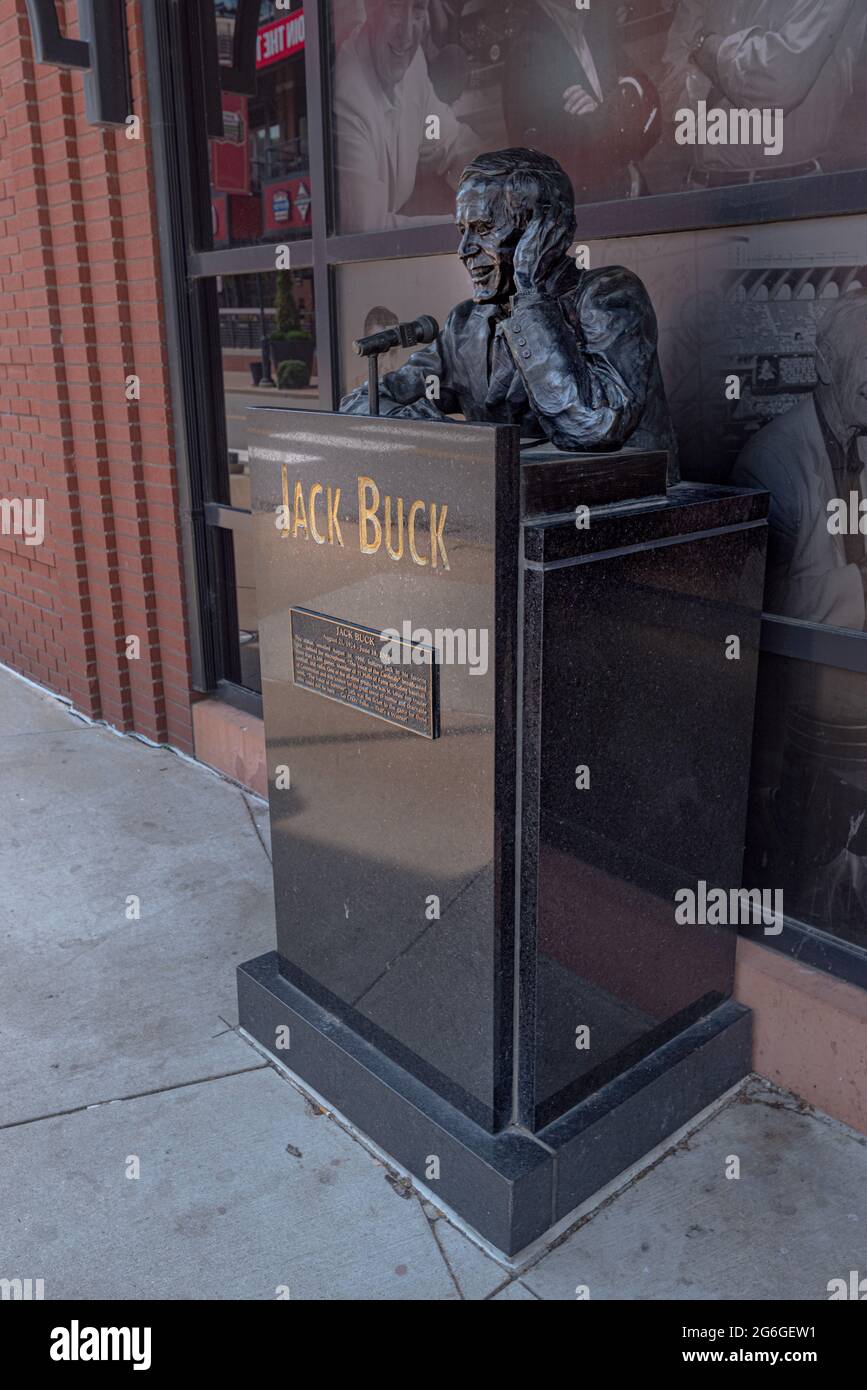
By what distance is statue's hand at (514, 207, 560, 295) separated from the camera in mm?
2441

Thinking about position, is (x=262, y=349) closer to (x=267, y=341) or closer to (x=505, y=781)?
(x=267, y=341)

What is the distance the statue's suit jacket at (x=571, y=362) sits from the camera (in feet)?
7.88

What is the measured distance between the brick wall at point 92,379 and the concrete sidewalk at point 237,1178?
183cm

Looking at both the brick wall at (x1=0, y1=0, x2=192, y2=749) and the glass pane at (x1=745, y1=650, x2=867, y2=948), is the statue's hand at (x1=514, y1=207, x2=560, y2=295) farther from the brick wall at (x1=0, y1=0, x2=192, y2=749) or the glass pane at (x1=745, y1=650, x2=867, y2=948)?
the brick wall at (x1=0, y1=0, x2=192, y2=749)

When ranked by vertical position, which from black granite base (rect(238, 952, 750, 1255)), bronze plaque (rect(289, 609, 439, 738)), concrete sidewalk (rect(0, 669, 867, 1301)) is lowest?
concrete sidewalk (rect(0, 669, 867, 1301))

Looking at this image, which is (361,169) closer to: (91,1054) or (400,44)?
(400,44)

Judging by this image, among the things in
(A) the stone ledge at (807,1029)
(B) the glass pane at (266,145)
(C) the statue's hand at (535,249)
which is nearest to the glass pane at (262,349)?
(B) the glass pane at (266,145)

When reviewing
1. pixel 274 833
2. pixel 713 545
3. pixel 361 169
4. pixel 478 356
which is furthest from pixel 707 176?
pixel 274 833

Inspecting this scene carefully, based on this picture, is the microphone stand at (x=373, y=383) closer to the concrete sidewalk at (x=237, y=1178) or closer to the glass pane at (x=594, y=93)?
the glass pane at (x=594, y=93)

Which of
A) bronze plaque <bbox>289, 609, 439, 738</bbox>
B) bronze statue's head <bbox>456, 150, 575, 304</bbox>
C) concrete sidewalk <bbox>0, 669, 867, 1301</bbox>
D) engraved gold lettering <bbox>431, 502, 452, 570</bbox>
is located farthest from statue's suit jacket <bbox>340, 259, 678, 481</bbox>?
concrete sidewalk <bbox>0, 669, 867, 1301</bbox>

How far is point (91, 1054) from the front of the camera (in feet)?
10.5

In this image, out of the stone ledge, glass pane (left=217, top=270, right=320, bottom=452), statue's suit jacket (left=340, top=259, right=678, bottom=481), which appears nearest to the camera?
statue's suit jacket (left=340, top=259, right=678, bottom=481)

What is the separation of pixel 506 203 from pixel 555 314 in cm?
27

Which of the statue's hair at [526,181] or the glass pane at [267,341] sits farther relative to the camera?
Answer: the glass pane at [267,341]
